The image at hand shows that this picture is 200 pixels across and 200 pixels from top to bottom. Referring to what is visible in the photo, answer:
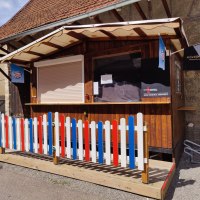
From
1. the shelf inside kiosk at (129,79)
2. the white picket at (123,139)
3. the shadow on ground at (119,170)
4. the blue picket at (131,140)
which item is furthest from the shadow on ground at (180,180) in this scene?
the shelf inside kiosk at (129,79)

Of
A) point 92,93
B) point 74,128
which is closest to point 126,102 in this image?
point 92,93

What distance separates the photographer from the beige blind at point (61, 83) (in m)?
7.44

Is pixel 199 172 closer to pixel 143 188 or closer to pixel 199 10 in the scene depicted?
pixel 143 188

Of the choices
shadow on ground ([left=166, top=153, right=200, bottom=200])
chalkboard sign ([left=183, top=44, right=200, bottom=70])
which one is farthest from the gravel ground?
chalkboard sign ([left=183, top=44, right=200, bottom=70])

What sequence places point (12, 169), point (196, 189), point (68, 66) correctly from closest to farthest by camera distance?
1. point (196, 189)
2. point (12, 169)
3. point (68, 66)

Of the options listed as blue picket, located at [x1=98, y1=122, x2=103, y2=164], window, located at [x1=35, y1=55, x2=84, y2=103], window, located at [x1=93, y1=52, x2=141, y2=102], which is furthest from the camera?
window, located at [x1=35, y1=55, x2=84, y2=103]

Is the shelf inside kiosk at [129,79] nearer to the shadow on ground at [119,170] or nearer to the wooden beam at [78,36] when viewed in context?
the wooden beam at [78,36]

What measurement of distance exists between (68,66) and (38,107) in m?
1.83

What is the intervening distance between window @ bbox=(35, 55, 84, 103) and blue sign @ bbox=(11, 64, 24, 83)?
721mm

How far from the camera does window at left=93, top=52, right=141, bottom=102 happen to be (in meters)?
6.45

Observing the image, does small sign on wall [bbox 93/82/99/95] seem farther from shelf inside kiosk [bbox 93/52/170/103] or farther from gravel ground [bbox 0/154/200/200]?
gravel ground [bbox 0/154/200/200]

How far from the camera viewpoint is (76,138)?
539 cm

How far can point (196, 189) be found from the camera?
4535 mm

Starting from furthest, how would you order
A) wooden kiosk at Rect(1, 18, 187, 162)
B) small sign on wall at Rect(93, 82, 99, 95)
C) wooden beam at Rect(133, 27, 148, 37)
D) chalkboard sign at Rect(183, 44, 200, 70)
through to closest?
chalkboard sign at Rect(183, 44, 200, 70) → small sign on wall at Rect(93, 82, 99, 95) → wooden kiosk at Rect(1, 18, 187, 162) → wooden beam at Rect(133, 27, 148, 37)
